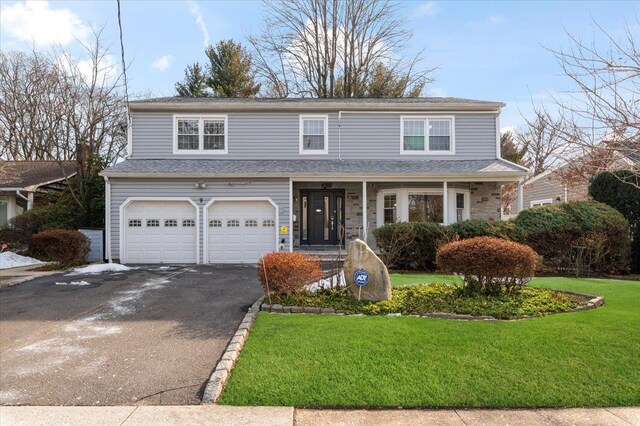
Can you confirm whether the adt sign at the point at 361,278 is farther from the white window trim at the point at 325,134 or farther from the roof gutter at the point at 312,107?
the roof gutter at the point at 312,107

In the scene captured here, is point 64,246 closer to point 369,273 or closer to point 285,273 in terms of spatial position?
point 285,273

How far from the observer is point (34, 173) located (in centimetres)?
2059

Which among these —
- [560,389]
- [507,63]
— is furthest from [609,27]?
[560,389]

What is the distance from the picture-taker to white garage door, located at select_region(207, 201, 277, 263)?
46.1 feet

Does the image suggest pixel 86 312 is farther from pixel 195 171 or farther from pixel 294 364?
pixel 195 171

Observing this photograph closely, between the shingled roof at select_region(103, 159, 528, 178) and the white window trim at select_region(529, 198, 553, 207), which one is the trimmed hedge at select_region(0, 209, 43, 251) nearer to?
the shingled roof at select_region(103, 159, 528, 178)

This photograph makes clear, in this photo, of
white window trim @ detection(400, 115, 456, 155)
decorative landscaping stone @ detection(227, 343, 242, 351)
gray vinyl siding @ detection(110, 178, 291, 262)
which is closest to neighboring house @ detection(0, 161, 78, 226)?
gray vinyl siding @ detection(110, 178, 291, 262)

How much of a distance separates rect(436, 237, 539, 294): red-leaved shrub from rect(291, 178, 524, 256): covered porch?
25.0 feet

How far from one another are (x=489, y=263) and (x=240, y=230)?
30.6 feet

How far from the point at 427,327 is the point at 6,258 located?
1491 centimetres

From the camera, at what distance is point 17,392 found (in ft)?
12.7

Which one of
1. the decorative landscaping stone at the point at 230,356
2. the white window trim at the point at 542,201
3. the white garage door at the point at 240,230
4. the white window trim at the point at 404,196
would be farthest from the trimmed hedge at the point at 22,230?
the white window trim at the point at 542,201

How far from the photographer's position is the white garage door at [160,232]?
13.9 meters

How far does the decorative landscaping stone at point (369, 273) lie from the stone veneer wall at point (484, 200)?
9630 millimetres
